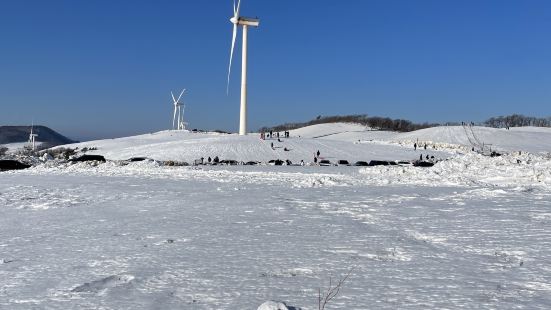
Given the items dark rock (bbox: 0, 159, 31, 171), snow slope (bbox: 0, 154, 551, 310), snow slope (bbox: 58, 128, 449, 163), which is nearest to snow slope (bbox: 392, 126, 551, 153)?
snow slope (bbox: 58, 128, 449, 163)

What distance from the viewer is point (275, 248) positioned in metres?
8.23

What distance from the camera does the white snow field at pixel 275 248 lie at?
18.7ft

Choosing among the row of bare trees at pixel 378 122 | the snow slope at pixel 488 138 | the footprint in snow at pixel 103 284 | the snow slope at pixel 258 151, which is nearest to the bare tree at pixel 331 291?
the footprint in snow at pixel 103 284

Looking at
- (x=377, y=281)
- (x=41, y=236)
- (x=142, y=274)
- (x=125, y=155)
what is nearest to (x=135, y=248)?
(x=142, y=274)

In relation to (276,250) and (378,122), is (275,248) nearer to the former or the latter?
(276,250)

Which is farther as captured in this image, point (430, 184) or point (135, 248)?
point (430, 184)

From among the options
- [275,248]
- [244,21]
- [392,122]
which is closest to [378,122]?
[392,122]

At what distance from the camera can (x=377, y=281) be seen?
6.23 meters

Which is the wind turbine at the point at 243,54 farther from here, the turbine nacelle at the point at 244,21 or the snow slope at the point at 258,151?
the snow slope at the point at 258,151

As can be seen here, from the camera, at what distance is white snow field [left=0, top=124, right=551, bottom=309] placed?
225 inches

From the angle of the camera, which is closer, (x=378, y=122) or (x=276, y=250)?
(x=276, y=250)

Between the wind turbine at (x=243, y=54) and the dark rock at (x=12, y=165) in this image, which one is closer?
the dark rock at (x=12, y=165)

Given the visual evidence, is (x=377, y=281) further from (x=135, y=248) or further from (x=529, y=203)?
(x=529, y=203)

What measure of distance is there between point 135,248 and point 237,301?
11.3 feet
